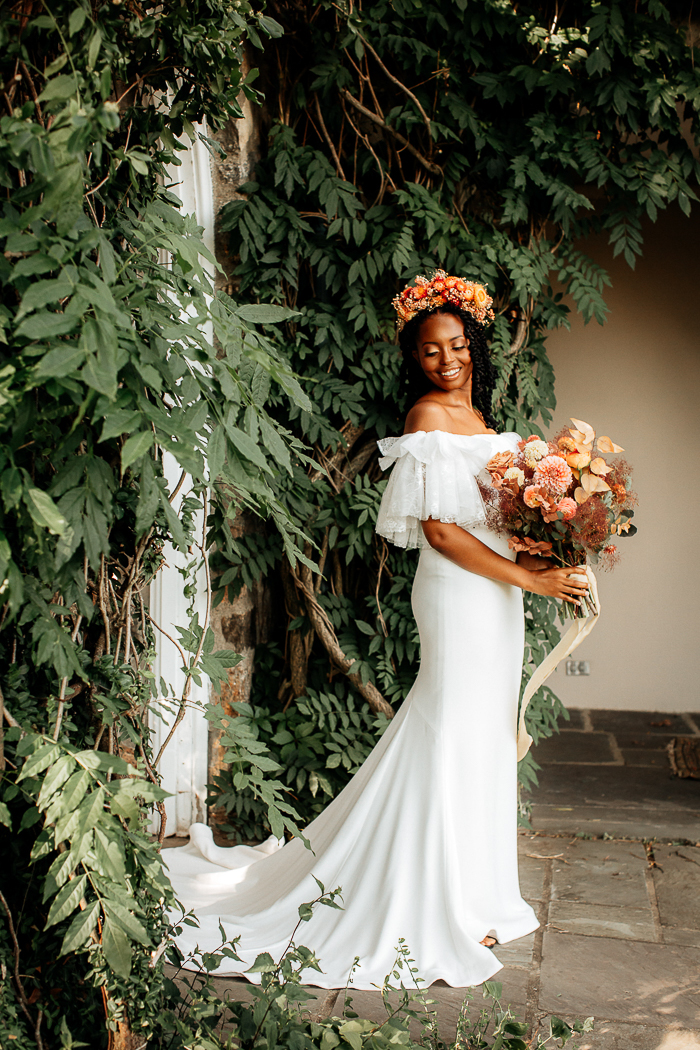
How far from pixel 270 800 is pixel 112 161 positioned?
3.93 ft

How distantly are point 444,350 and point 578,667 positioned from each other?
3.53 metres

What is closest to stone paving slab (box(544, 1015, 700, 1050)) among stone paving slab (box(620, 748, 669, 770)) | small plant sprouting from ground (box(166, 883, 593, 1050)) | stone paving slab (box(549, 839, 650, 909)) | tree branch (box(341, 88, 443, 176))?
small plant sprouting from ground (box(166, 883, 593, 1050))

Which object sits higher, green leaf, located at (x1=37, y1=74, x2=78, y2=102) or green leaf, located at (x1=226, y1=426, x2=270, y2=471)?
green leaf, located at (x1=37, y1=74, x2=78, y2=102)

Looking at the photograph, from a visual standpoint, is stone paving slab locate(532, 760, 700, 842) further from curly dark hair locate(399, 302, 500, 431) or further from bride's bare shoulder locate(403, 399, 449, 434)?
bride's bare shoulder locate(403, 399, 449, 434)

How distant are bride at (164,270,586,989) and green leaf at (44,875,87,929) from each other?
1314 millimetres

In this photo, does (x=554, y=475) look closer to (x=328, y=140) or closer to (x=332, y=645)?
(x=332, y=645)

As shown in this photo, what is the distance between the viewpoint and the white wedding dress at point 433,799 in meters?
2.53

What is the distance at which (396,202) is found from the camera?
3.54m

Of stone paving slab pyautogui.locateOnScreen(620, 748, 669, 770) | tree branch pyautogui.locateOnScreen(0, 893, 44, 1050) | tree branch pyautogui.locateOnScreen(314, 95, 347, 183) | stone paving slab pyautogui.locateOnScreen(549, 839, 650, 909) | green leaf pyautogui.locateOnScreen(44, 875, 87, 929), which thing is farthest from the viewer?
stone paving slab pyautogui.locateOnScreen(620, 748, 669, 770)

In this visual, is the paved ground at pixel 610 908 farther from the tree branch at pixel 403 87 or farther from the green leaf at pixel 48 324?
the tree branch at pixel 403 87

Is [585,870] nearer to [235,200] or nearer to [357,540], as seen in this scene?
[357,540]

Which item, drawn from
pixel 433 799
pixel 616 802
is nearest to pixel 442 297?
pixel 433 799

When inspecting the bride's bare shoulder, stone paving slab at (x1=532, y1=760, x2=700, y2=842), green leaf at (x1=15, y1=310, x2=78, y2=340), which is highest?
the bride's bare shoulder

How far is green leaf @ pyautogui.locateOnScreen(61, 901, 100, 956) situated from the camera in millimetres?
1329
